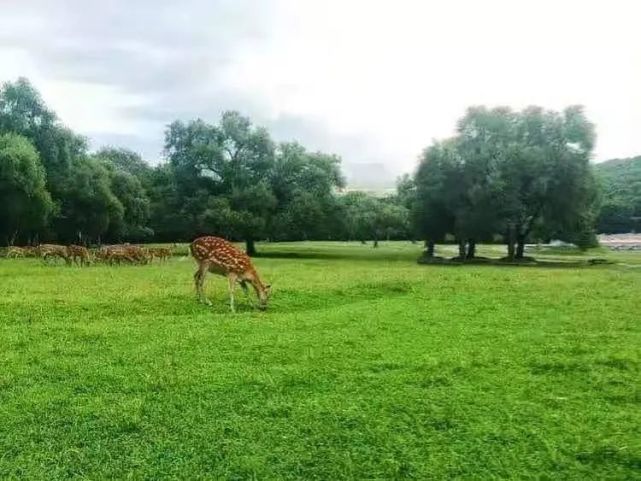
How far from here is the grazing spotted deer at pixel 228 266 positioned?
1393 cm

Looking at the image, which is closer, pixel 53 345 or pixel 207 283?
pixel 53 345

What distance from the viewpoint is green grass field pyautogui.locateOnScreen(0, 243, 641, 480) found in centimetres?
552

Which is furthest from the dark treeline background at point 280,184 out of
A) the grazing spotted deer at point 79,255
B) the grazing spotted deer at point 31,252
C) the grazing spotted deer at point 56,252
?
the grazing spotted deer at point 79,255

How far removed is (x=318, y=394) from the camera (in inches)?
278

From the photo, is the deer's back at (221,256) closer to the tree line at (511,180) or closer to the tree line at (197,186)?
the tree line at (511,180)

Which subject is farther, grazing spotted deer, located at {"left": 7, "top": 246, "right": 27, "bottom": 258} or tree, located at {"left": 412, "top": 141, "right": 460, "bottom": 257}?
tree, located at {"left": 412, "top": 141, "right": 460, "bottom": 257}

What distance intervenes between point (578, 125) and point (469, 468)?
34.7 meters

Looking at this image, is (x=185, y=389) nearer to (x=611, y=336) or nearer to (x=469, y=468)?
(x=469, y=468)

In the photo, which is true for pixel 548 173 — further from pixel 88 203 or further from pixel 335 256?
pixel 88 203

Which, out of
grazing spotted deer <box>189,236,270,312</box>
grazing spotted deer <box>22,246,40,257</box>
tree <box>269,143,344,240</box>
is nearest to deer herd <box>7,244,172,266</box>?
grazing spotted deer <box>22,246,40,257</box>

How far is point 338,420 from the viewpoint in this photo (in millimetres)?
6316

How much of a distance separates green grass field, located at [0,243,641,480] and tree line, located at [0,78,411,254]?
28.5 meters

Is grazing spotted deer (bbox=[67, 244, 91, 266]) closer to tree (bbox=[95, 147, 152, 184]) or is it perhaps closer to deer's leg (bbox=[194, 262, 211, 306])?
deer's leg (bbox=[194, 262, 211, 306])

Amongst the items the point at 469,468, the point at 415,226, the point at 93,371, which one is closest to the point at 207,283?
the point at 93,371
